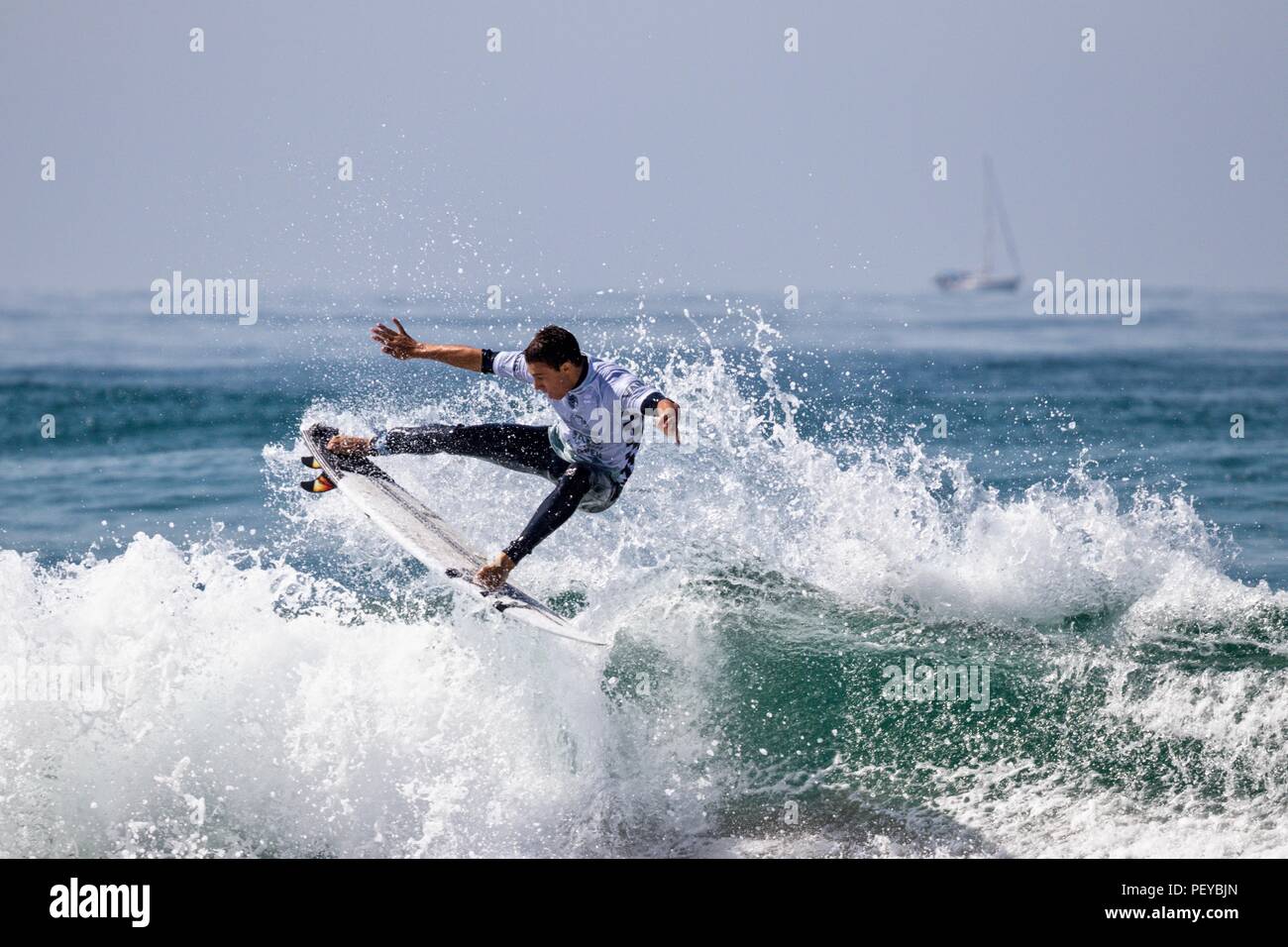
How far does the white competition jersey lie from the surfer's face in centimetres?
7

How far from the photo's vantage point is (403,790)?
7996mm

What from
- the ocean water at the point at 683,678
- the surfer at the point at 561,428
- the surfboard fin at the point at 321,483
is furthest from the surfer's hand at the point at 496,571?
the surfboard fin at the point at 321,483

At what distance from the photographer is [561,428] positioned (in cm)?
838

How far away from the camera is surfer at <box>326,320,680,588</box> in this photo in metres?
7.73

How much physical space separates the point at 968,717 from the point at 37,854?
5.88m

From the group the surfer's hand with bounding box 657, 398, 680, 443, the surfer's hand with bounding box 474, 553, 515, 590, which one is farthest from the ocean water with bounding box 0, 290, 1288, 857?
the surfer's hand with bounding box 657, 398, 680, 443

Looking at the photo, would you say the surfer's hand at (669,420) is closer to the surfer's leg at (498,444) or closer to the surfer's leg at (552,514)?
the surfer's leg at (552,514)

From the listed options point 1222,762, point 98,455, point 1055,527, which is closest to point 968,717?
point 1222,762

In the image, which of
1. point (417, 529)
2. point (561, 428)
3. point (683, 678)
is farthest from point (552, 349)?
point (683, 678)

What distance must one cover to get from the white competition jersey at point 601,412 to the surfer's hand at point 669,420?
0.22m

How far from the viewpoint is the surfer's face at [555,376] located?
25.3 feet

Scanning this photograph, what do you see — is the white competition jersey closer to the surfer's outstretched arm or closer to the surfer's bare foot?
the surfer's outstretched arm

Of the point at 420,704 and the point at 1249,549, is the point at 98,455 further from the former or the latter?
the point at 1249,549

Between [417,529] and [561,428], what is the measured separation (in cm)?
148
